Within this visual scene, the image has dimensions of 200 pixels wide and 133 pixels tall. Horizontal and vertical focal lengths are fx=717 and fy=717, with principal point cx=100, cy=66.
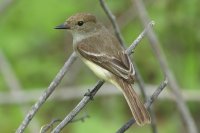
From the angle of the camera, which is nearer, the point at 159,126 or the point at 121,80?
the point at 121,80

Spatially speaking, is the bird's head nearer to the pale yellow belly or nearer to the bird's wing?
the bird's wing

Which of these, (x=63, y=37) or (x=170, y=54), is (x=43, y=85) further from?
(x=170, y=54)

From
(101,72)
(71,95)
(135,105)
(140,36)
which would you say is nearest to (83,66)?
(71,95)

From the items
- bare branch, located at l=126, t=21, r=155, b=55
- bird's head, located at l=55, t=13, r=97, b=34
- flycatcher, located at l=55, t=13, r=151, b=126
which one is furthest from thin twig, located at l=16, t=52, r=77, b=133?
bird's head, located at l=55, t=13, r=97, b=34

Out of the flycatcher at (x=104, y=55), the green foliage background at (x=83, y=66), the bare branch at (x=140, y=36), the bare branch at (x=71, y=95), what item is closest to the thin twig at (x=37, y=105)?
the bare branch at (x=140, y=36)

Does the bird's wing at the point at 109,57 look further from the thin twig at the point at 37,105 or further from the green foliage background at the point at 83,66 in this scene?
the green foliage background at the point at 83,66

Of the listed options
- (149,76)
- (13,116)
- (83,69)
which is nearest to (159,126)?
(149,76)
